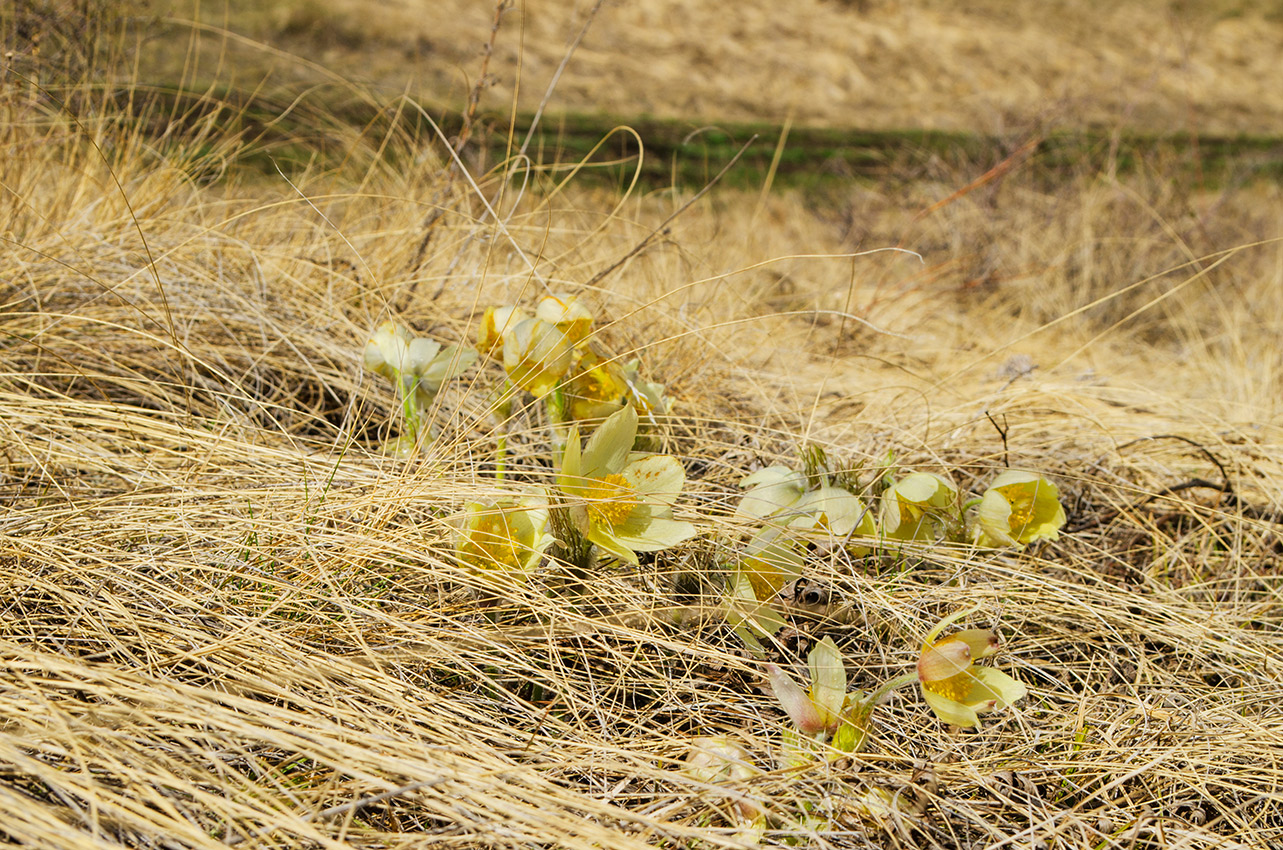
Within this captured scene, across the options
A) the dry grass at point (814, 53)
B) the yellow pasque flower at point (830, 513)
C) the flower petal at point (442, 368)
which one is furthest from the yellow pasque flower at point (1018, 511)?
the dry grass at point (814, 53)

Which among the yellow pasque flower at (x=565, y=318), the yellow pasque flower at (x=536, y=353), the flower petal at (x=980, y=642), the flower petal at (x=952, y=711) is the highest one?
the yellow pasque flower at (x=565, y=318)

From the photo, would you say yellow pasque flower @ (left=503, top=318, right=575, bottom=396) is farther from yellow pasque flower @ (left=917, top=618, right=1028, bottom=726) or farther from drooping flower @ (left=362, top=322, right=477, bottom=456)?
yellow pasque flower @ (left=917, top=618, right=1028, bottom=726)

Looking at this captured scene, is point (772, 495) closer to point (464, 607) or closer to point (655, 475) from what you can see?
point (655, 475)

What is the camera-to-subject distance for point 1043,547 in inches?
44.3

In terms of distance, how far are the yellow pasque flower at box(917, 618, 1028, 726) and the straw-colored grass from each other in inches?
2.2

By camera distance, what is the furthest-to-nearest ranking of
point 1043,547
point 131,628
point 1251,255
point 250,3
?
point 250,3, point 1251,255, point 1043,547, point 131,628

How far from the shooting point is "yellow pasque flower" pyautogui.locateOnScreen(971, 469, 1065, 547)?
963 millimetres

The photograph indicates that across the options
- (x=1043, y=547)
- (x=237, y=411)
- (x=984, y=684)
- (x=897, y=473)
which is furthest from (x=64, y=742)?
(x=1043, y=547)

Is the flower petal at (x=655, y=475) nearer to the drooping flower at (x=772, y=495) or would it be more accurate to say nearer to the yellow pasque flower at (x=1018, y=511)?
the drooping flower at (x=772, y=495)

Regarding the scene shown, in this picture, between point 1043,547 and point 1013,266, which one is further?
point 1013,266

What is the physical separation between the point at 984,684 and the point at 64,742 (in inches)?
27.8

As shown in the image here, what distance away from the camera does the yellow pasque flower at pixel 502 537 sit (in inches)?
32.1

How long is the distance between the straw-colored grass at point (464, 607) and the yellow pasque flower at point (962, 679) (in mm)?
55

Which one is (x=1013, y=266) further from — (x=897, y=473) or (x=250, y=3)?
(x=250, y=3)
